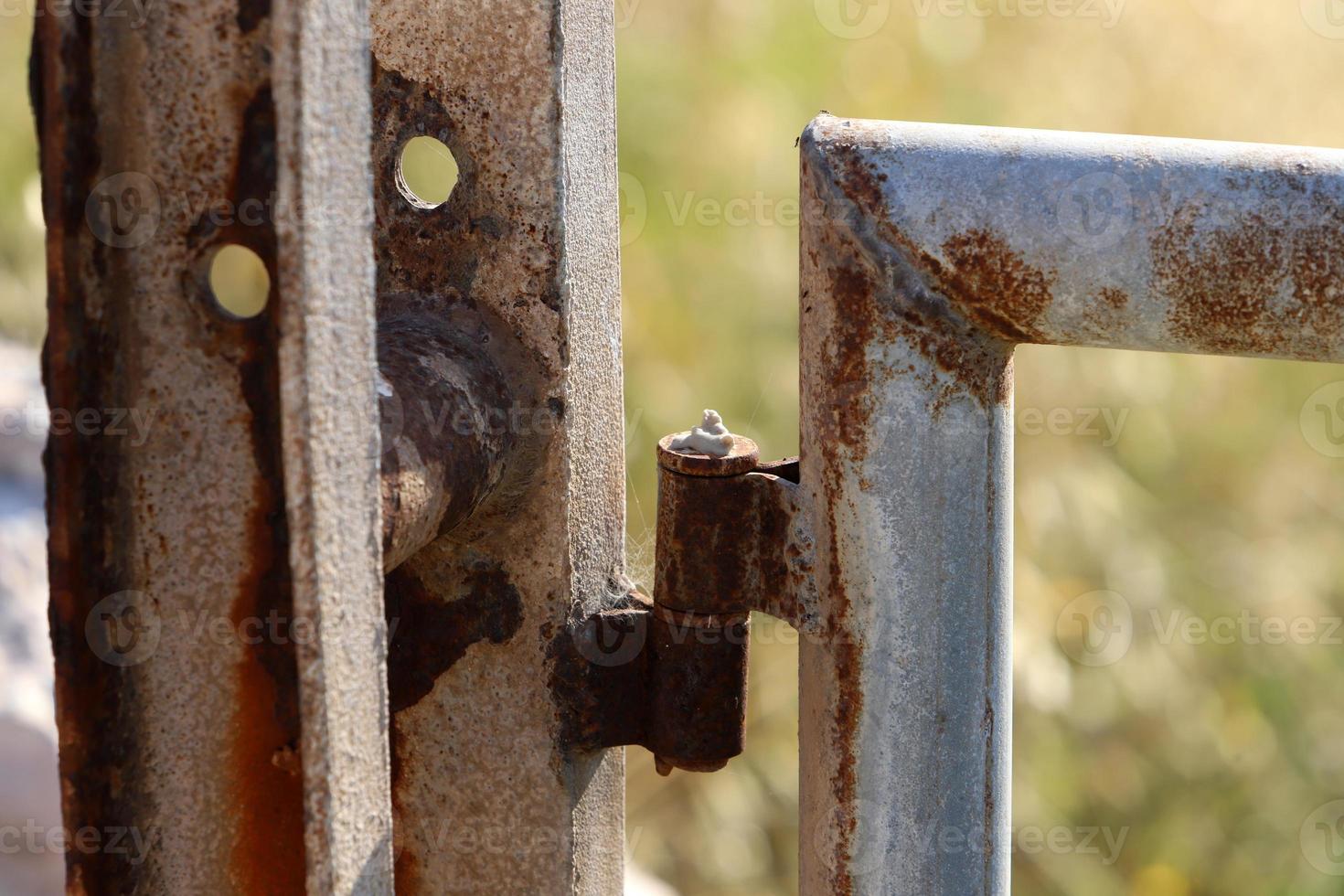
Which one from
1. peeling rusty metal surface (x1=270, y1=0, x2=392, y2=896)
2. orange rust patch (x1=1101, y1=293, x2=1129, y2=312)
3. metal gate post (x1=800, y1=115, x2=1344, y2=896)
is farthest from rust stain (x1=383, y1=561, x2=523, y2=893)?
orange rust patch (x1=1101, y1=293, x2=1129, y2=312)

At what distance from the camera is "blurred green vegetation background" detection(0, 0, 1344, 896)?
11.5ft

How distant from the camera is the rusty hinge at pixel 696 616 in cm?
101

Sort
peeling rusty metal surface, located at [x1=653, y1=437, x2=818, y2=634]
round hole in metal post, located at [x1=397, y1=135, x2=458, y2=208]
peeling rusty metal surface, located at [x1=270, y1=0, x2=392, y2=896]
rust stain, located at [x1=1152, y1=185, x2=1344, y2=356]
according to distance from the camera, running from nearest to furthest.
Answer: peeling rusty metal surface, located at [x1=270, y1=0, x2=392, y2=896] < rust stain, located at [x1=1152, y1=185, x2=1344, y2=356] < peeling rusty metal surface, located at [x1=653, y1=437, x2=818, y2=634] < round hole in metal post, located at [x1=397, y1=135, x2=458, y2=208]

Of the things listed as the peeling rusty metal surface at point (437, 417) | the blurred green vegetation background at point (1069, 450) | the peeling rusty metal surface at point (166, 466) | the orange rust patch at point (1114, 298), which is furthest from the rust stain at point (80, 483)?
the blurred green vegetation background at point (1069, 450)

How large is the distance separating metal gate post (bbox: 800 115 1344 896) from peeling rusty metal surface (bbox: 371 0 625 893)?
0.63 ft

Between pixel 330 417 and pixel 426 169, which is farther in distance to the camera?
pixel 426 169

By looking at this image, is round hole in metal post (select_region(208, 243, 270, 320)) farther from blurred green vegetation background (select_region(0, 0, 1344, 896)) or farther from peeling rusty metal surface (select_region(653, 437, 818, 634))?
blurred green vegetation background (select_region(0, 0, 1344, 896))

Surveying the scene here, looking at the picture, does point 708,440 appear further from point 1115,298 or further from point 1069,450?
point 1069,450

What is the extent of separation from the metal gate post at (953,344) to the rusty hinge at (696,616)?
4 cm

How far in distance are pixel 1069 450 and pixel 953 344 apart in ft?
10.2

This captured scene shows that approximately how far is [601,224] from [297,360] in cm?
47

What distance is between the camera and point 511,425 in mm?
1032

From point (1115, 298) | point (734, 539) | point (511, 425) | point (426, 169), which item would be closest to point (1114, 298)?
point (1115, 298)

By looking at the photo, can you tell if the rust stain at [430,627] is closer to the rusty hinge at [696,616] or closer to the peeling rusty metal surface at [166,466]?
the rusty hinge at [696,616]
